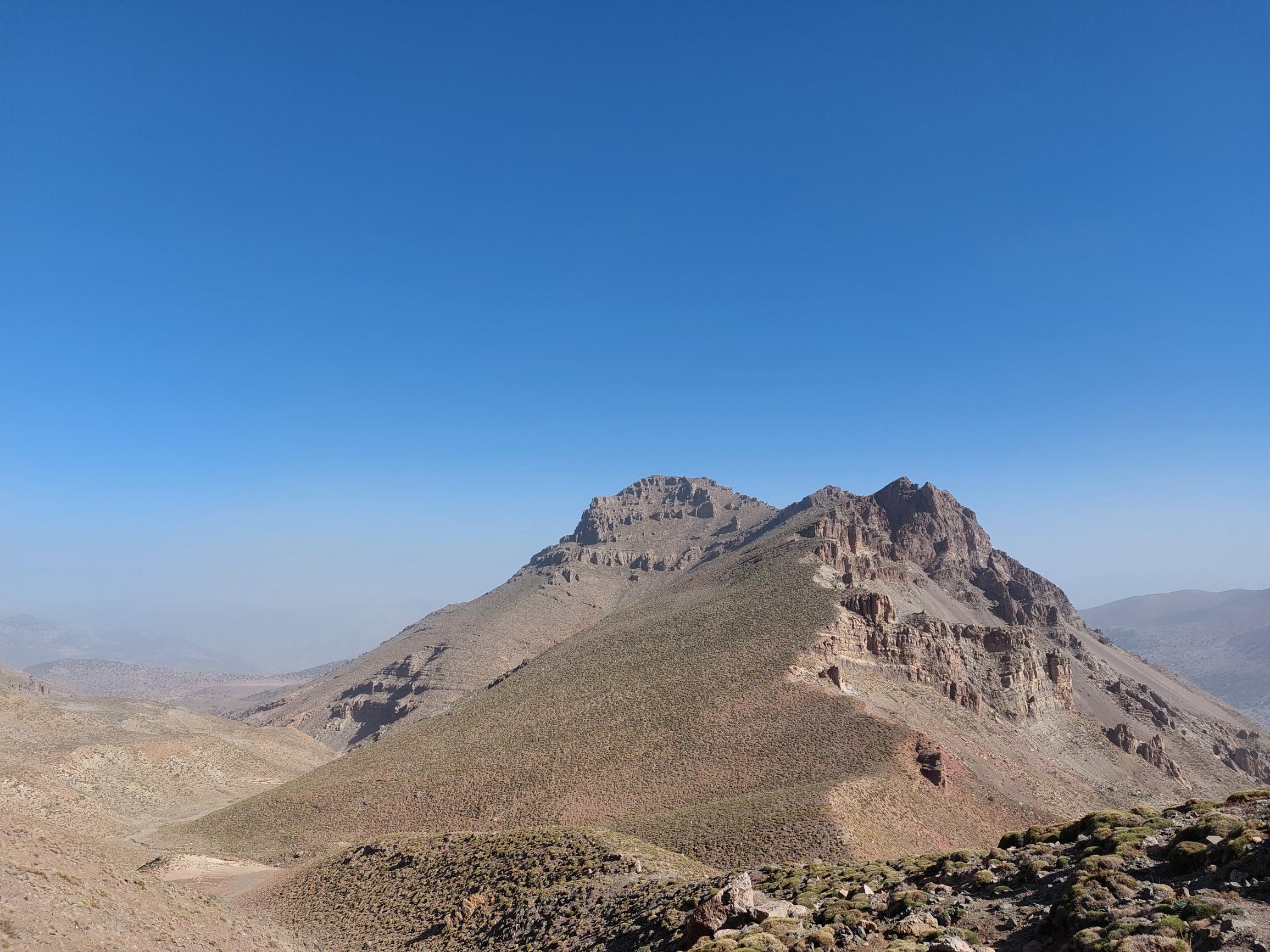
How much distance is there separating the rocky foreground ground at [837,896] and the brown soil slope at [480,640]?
267 ft

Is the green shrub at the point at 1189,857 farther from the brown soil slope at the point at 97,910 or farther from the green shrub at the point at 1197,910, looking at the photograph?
the brown soil slope at the point at 97,910

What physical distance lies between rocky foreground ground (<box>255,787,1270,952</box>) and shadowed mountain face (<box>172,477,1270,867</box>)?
10.7 meters

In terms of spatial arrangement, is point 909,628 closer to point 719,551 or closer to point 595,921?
point 595,921

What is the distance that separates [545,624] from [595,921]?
122 m

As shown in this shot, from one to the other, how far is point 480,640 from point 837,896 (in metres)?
124

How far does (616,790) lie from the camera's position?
48469mm

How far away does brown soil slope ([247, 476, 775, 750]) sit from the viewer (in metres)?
122

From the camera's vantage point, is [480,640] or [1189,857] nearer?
[1189,857]

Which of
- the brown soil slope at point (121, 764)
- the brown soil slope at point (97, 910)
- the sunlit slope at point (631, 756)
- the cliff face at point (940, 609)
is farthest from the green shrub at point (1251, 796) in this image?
the brown soil slope at point (121, 764)

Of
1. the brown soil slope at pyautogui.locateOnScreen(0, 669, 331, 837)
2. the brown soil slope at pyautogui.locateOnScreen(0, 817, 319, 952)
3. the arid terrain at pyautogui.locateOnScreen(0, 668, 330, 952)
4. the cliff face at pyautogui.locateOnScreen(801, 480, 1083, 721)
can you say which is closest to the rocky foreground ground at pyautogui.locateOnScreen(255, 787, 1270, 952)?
the brown soil slope at pyautogui.locateOnScreen(0, 817, 319, 952)

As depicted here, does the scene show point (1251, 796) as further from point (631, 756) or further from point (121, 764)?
point (121, 764)

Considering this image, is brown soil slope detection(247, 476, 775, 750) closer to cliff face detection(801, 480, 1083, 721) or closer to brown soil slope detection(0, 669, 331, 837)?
brown soil slope detection(0, 669, 331, 837)

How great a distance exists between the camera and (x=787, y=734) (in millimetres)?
52531

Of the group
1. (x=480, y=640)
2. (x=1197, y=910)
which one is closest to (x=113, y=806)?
(x=1197, y=910)
